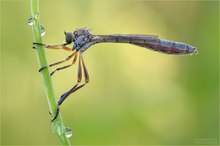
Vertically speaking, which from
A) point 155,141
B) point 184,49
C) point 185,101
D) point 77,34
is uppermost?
point 77,34

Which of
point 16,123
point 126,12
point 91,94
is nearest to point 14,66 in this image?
point 16,123

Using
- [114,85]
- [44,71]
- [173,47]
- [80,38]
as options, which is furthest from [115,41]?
[44,71]

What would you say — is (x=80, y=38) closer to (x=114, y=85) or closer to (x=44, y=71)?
(x=114, y=85)

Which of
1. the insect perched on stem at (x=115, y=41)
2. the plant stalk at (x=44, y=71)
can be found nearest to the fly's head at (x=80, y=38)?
the insect perched on stem at (x=115, y=41)

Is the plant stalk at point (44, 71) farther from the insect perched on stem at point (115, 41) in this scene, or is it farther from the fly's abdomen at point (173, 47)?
the fly's abdomen at point (173, 47)

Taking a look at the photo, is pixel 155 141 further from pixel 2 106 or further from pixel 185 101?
pixel 2 106

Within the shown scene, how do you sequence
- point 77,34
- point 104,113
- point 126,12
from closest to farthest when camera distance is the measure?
point 77,34 → point 104,113 → point 126,12

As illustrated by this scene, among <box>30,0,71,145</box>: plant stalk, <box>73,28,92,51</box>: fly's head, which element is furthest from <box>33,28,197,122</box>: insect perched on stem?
<box>30,0,71,145</box>: plant stalk
